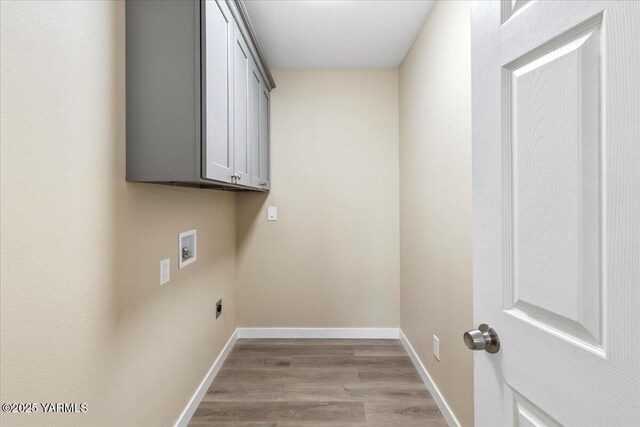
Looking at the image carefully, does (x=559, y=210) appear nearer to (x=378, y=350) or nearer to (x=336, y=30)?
(x=336, y=30)

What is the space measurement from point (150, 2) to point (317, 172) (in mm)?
1988

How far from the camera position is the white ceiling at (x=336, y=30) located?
214cm

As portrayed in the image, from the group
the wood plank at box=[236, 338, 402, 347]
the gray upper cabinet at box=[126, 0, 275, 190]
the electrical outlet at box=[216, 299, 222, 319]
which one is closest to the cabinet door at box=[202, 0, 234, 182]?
the gray upper cabinet at box=[126, 0, 275, 190]

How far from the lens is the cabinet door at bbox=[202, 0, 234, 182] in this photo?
4.30ft

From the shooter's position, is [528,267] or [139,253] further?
[139,253]

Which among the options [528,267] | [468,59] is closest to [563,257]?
[528,267]

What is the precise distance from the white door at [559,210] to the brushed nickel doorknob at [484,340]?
18mm

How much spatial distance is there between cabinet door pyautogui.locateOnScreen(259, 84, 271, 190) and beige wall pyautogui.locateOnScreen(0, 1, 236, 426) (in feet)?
3.65

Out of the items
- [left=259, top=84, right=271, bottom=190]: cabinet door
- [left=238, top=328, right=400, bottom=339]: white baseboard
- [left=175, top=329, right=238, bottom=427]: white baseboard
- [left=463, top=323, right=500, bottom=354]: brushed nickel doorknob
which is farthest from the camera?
→ [left=238, top=328, right=400, bottom=339]: white baseboard

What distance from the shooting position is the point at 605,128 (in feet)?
1.71

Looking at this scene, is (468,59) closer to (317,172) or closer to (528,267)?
(528,267)

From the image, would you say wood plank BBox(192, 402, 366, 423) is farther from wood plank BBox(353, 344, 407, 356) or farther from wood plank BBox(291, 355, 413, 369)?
wood plank BBox(353, 344, 407, 356)

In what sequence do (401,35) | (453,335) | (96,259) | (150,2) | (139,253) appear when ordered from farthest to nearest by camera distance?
(401,35) < (453,335) < (139,253) < (150,2) < (96,259)

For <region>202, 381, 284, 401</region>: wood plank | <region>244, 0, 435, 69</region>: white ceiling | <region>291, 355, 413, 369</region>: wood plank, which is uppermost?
<region>244, 0, 435, 69</region>: white ceiling
